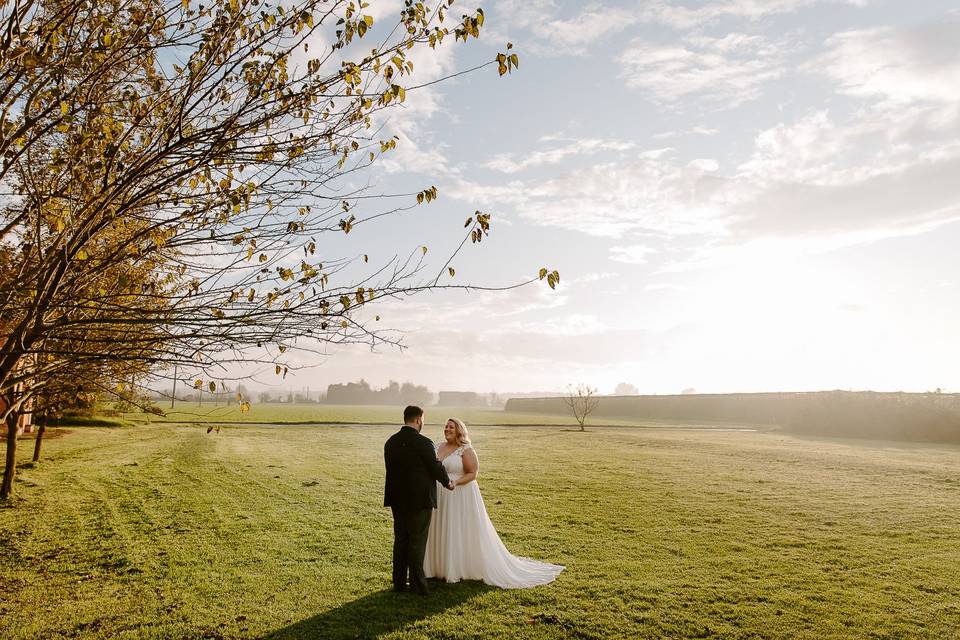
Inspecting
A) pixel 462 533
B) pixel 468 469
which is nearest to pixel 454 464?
pixel 468 469

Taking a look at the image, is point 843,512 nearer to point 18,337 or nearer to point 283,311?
point 283,311

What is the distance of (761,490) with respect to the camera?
18.7 m

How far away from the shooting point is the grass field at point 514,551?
7.74m

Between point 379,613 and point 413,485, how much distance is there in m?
1.66

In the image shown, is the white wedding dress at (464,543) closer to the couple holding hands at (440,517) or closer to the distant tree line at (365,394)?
the couple holding hands at (440,517)

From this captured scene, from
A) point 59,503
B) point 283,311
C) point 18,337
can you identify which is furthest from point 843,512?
point 59,503

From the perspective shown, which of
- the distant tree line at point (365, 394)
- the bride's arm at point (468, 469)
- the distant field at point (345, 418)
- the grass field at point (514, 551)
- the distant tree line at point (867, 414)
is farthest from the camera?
the distant tree line at point (365, 394)

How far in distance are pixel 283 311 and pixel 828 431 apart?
183 ft

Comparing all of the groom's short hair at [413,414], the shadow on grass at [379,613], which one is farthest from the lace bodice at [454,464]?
the shadow on grass at [379,613]

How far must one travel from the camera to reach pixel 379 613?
25.6 feet

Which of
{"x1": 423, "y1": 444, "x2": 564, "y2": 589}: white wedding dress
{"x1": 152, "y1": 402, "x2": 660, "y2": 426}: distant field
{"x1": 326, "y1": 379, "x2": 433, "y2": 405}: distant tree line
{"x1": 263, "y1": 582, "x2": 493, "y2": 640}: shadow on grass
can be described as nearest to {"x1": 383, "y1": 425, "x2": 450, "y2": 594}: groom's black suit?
{"x1": 263, "y1": 582, "x2": 493, "y2": 640}: shadow on grass

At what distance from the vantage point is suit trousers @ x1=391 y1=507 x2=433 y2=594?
823cm

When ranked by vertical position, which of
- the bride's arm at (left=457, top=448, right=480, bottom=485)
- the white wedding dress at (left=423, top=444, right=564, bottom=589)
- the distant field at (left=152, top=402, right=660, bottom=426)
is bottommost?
the distant field at (left=152, top=402, right=660, bottom=426)

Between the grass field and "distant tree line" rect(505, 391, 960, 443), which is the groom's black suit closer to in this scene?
the grass field
